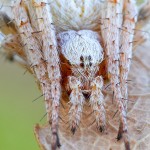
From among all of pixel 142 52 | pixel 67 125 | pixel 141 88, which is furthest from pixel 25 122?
pixel 67 125

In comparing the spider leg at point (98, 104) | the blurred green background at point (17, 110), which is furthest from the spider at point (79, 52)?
the blurred green background at point (17, 110)

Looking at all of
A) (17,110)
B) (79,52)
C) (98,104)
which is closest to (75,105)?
(98,104)

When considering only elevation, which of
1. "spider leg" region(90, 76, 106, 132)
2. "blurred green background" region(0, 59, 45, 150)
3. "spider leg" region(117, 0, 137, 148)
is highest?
"spider leg" region(117, 0, 137, 148)

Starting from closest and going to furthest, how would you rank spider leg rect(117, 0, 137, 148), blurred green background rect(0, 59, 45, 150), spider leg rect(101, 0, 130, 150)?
spider leg rect(101, 0, 130, 150) < spider leg rect(117, 0, 137, 148) < blurred green background rect(0, 59, 45, 150)

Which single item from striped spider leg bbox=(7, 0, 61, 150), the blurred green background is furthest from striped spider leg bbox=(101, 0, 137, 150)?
the blurred green background

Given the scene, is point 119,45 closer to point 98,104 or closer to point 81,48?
point 81,48

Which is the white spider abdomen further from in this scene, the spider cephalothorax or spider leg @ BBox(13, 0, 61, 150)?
spider leg @ BBox(13, 0, 61, 150)

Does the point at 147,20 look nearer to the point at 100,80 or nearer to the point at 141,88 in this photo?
the point at 141,88
